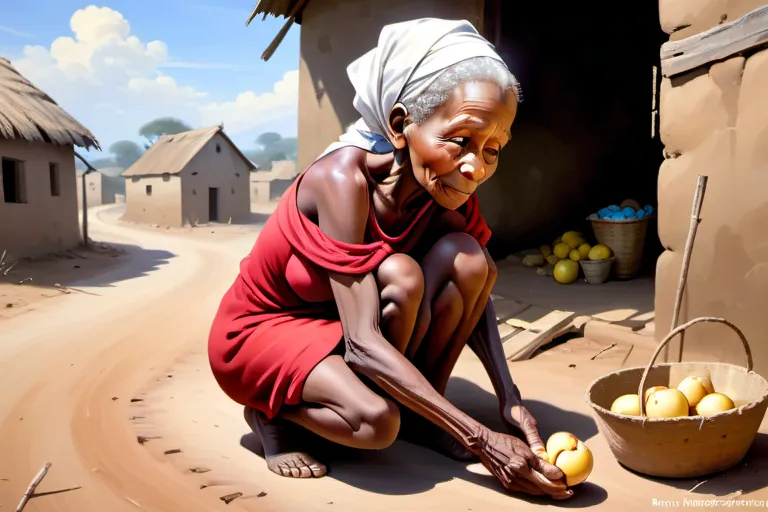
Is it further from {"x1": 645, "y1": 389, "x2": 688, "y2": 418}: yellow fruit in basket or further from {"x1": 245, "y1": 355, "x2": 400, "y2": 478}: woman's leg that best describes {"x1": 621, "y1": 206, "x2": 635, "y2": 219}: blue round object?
{"x1": 245, "y1": 355, "x2": 400, "y2": 478}: woman's leg

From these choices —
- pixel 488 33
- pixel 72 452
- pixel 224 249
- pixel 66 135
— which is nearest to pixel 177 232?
pixel 224 249

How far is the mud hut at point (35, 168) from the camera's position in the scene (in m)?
8.81

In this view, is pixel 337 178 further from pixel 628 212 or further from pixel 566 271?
pixel 628 212

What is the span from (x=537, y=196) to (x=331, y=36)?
258cm

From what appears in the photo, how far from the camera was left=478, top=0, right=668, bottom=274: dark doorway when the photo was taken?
598 centimetres

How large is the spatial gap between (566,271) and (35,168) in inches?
318

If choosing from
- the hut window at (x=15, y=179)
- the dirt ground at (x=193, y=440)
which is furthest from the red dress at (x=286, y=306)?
the hut window at (x=15, y=179)

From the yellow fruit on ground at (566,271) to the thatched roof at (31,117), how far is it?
291 inches

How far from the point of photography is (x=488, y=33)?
4.77 metres

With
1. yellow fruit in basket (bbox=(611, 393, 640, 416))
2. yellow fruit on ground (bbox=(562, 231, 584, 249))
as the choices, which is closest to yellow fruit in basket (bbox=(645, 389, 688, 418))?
yellow fruit in basket (bbox=(611, 393, 640, 416))

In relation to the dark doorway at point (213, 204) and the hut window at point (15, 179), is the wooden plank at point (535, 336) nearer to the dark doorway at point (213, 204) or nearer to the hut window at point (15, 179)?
the hut window at point (15, 179)

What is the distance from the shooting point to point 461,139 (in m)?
2.07

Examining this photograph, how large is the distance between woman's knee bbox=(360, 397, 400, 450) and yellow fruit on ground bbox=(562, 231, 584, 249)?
4.15 meters

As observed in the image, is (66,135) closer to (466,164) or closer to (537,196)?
(537,196)
